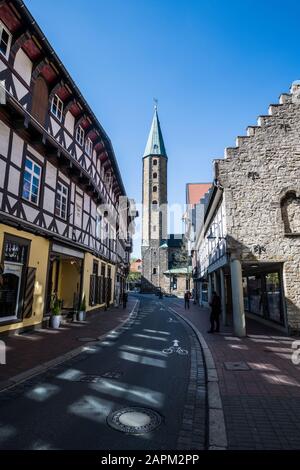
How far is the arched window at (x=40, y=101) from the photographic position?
1125 centimetres

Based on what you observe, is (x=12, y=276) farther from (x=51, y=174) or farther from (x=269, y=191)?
(x=269, y=191)

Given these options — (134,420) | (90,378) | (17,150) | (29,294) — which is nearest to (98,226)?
(29,294)

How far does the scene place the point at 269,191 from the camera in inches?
502

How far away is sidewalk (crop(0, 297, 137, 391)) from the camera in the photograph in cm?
640

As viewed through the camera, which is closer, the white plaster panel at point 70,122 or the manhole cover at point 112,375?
the manhole cover at point 112,375

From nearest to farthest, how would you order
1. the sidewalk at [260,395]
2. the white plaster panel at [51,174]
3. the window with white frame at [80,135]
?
the sidewalk at [260,395] < the white plaster panel at [51,174] < the window with white frame at [80,135]

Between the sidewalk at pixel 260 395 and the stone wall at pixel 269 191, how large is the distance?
156 inches

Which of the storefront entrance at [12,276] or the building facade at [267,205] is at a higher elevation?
the building facade at [267,205]

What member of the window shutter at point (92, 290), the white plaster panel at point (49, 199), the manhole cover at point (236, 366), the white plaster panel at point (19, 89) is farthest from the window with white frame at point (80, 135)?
the manhole cover at point (236, 366)

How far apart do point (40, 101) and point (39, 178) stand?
126 inches

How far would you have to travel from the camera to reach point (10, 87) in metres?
9.78

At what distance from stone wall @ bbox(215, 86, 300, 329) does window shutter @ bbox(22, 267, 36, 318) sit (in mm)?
8486

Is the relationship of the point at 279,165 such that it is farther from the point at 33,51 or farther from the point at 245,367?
the point at 33,51

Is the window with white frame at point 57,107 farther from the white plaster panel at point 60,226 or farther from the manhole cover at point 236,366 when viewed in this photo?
the manhole cover at point 236,366
